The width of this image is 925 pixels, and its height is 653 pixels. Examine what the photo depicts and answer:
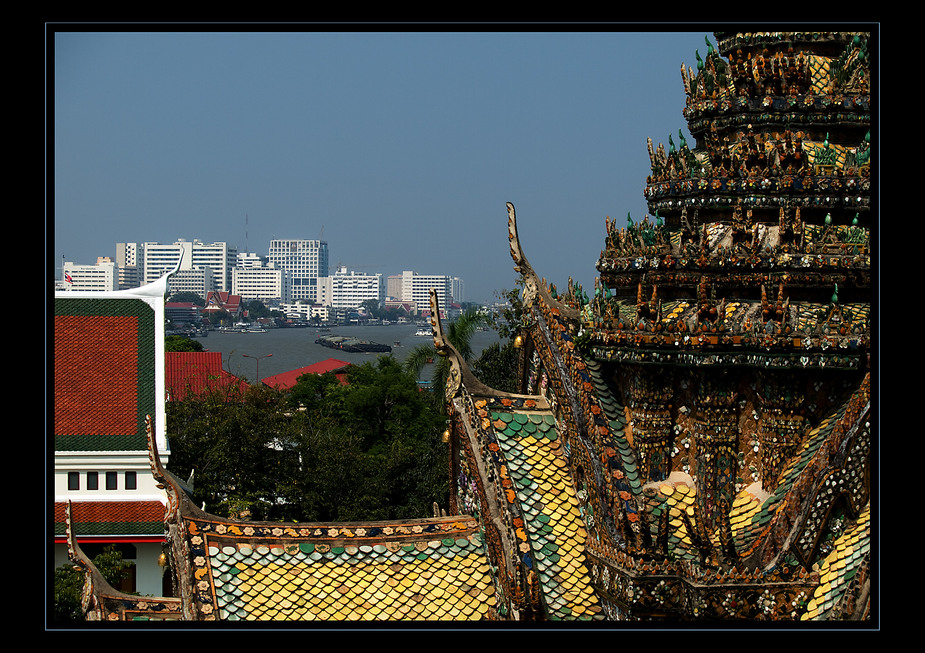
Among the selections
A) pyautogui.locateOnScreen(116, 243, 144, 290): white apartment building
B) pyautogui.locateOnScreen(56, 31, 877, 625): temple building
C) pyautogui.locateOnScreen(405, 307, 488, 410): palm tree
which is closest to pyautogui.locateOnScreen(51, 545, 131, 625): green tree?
pyautogui.locateOnScreen(56, 31, 877, 625): temple building

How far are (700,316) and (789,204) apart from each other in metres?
1.57

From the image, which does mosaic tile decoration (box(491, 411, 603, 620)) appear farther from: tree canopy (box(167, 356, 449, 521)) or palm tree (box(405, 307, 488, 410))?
palm tree (box(405, 307, 488, 410))

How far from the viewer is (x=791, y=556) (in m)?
9.28

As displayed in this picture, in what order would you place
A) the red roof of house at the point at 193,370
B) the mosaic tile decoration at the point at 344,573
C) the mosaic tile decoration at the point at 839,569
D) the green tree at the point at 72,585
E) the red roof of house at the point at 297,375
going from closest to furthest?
the mosaic tile decoration at the point at 839,569
the mosaic tile decoration at the point at 344,573
the green tree at the point at 72,585
the red roof of house at the point at 193,370
the red roof of house at the point at 297,375

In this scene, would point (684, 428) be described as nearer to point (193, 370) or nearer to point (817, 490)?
point (817, 490)

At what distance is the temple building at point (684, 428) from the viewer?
9453 mm

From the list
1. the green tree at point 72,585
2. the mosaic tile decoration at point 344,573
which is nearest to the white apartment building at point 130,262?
the green tree at point 72,585

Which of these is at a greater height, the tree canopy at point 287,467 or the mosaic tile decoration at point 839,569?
the mosaic tile decoration at point 839,569

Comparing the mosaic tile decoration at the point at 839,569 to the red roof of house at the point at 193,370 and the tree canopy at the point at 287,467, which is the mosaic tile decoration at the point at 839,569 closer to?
the tree canopy at the point at 287,467

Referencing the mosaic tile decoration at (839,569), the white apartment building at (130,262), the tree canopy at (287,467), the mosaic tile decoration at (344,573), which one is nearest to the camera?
the mosaic tile decoration at (839,569)

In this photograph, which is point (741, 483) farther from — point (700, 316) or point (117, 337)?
point (117, 337)

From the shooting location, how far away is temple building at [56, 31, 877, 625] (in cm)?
945

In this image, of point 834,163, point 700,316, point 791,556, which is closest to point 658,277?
point 700,316
